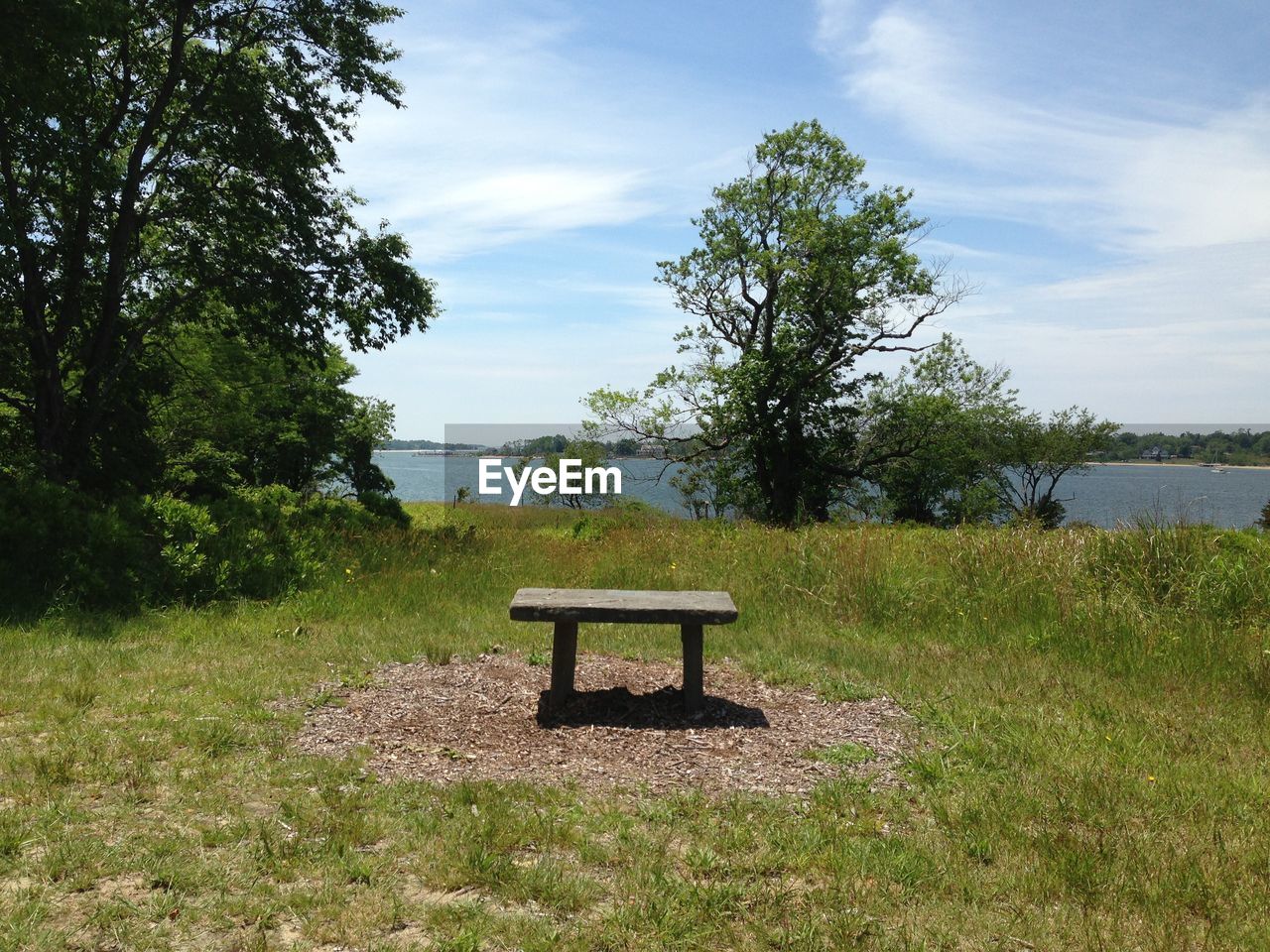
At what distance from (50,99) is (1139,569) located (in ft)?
41.9

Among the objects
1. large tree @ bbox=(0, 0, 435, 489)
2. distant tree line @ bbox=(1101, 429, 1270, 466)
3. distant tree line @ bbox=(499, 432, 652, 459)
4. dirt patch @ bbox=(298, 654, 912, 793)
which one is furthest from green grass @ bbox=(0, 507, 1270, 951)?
distant tree line @ bbox=(1101, 429, 1270, 466)

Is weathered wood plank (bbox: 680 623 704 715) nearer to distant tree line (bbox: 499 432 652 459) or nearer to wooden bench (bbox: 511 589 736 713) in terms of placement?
wooden bench (bbox: 511 589 736 713)

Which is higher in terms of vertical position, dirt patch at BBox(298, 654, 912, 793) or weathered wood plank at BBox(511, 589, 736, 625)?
weathered wood plank at BBox(511, 589, 736, 625)

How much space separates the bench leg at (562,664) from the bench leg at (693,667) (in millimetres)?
722

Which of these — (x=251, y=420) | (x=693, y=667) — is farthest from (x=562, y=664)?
(x=251, y=420)

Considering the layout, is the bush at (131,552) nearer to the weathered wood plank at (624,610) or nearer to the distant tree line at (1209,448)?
the weathered wood plank at (624,610)

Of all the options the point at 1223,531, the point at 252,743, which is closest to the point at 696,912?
the point at 252,743

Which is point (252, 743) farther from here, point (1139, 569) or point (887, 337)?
point (887, 337)

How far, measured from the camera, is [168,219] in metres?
13.2

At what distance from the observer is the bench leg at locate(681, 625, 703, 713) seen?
534 centimetres

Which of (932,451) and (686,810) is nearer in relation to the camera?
(686,810)

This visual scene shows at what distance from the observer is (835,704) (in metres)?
5.54

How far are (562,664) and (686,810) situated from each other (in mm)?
1752

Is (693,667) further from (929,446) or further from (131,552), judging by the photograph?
(929,446)
